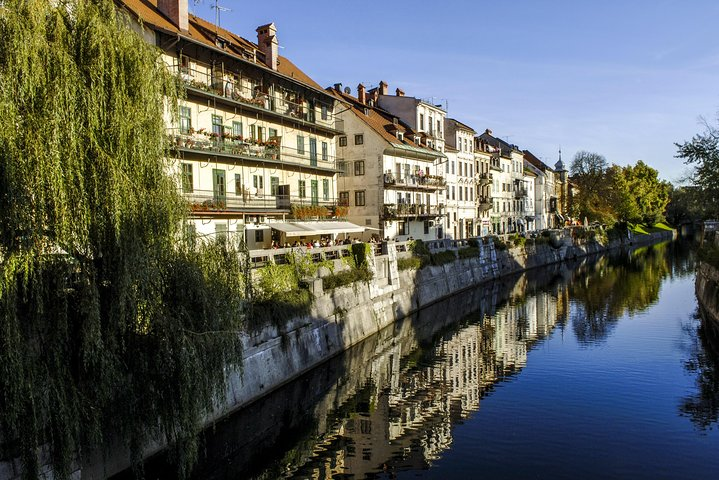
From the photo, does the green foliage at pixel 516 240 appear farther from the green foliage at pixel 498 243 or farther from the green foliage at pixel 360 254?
the green foliage at pixel 360 254

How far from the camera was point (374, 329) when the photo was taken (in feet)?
104

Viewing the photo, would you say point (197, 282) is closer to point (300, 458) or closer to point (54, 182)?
point (54, 182)

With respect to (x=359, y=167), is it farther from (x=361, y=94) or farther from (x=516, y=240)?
(x=516, y=240)

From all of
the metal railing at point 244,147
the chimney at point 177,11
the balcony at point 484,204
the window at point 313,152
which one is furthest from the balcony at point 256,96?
the balcony at point 484,204

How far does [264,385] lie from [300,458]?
4.55m

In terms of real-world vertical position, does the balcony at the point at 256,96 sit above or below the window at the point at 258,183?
above

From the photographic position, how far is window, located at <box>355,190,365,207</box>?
51844 millimetres

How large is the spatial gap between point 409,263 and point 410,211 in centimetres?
1654

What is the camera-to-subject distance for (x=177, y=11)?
33.3 meters

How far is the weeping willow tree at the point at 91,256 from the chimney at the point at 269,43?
27.5 m

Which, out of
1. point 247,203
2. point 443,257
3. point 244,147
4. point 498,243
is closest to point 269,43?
point 244,147

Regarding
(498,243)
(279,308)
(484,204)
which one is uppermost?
(484,204)

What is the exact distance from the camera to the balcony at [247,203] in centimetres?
3197

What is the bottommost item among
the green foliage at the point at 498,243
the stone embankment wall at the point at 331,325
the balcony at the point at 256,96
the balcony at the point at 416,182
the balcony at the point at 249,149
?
the stone embankment wall at the point at 331,325
